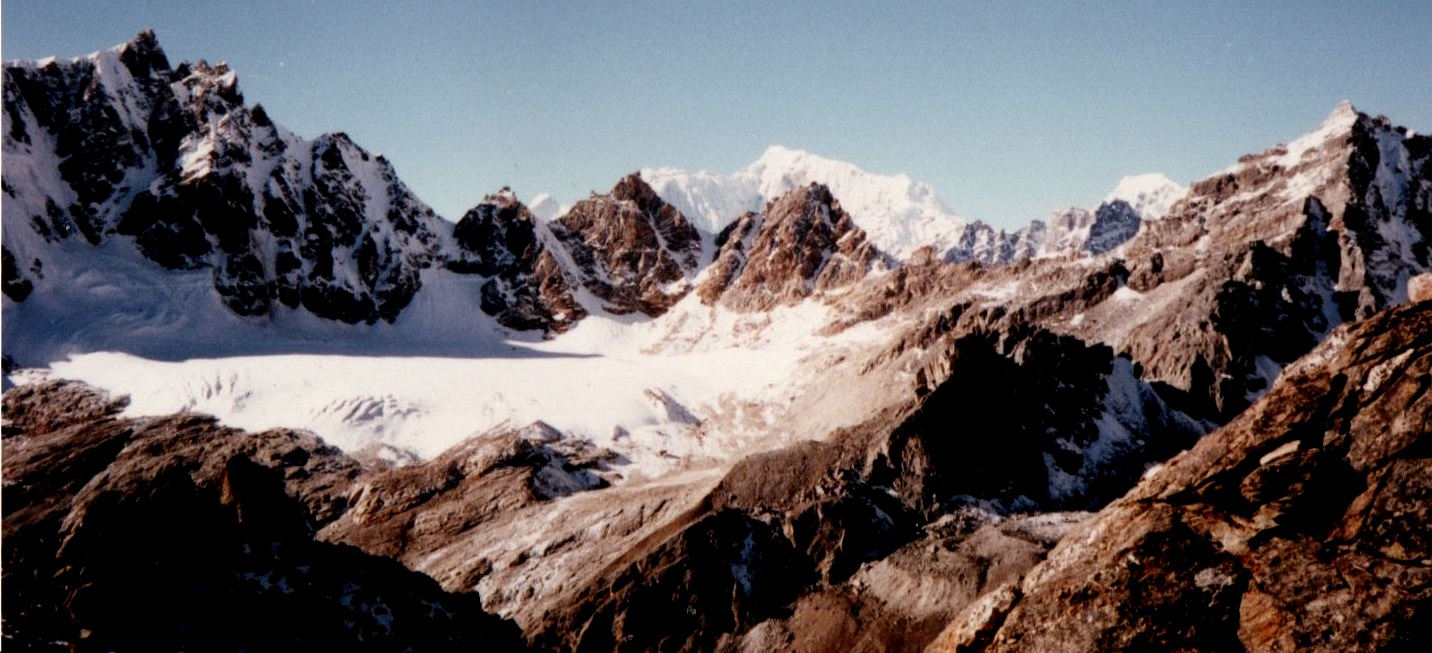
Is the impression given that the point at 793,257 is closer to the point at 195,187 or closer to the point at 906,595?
the point at 195,187

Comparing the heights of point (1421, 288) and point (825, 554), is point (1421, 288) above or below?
above

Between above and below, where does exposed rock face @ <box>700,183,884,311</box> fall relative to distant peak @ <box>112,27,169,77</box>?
below

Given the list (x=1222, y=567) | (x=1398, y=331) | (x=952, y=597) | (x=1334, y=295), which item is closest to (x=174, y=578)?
(x=1222, y=567)

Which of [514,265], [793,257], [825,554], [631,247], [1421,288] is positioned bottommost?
Answer: [825,554]

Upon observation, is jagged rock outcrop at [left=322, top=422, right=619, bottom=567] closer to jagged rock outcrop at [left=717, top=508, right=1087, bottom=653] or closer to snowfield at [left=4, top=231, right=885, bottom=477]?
snowfield at [left=4, top=231, right=885, bottom=477]

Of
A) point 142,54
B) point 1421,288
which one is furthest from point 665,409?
point 142,54

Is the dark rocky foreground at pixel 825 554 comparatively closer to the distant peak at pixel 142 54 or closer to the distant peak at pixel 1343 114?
the distant peak at pixel 142 54

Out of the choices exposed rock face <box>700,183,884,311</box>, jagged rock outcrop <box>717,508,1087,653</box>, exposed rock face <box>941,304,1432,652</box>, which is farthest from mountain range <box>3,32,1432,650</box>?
exposed rock face <box>700,183,884,311</box>

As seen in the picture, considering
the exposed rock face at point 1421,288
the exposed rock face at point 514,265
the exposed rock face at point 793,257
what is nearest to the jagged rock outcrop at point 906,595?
the exposed rock face at point 1421,288
